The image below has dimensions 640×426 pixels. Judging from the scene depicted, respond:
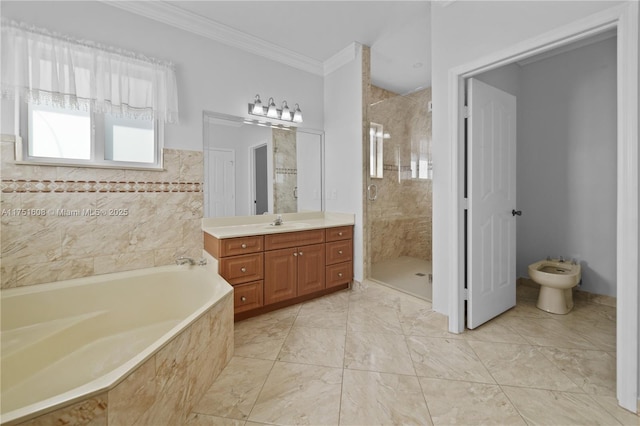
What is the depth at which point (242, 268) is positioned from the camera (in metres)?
2.36

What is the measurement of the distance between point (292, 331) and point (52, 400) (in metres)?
1.52

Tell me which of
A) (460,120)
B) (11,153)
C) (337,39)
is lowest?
(11,153)

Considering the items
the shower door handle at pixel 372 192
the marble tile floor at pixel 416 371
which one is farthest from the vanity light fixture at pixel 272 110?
the marble tile floor at pixel 416 371

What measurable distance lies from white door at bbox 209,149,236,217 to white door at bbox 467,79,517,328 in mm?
2153

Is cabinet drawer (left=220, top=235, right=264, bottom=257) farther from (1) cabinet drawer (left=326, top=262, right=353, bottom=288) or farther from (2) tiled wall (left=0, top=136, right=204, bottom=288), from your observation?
(1) cabinet drawer (left=326, top=262, right=353, bottom=288)

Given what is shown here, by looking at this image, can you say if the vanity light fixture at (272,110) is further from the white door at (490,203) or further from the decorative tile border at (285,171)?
the white door at (490,203)

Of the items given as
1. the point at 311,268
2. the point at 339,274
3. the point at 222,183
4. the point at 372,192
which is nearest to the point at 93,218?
the point at 222,183

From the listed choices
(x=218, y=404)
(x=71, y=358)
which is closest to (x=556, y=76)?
(x=218, y=404)

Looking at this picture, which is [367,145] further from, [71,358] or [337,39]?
[71,358]

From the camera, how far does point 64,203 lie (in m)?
2.01

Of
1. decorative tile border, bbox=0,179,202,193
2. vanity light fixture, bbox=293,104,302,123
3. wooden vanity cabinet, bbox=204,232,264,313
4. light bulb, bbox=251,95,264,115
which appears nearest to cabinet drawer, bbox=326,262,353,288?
wooden vanity cabinet, bbox=204,232,264,313

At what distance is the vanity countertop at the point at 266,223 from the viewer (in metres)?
2.46

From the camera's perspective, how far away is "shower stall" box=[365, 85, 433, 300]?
3.18 meters

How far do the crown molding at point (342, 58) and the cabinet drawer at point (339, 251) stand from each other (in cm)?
205
